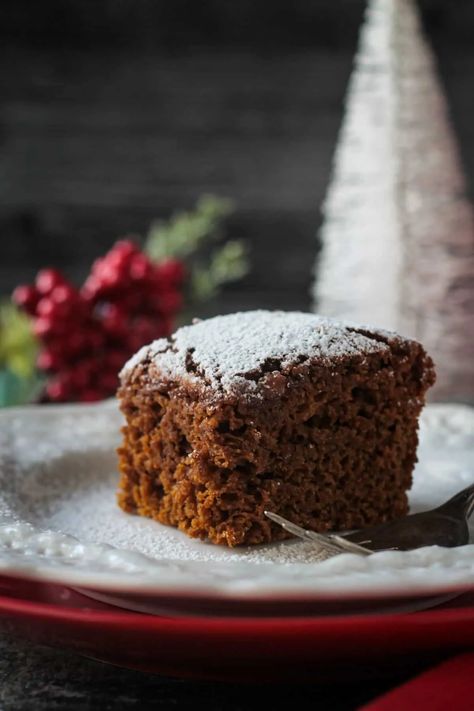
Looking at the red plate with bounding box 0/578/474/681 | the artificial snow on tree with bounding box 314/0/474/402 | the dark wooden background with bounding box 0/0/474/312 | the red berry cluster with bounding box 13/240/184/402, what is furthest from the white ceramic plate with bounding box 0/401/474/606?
the dark wooden background with bounding box 0/0/474/312

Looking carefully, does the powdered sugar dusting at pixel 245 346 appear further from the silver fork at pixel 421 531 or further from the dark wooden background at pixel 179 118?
the dark wooden background at pixel 179 118

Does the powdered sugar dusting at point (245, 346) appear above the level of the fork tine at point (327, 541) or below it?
above

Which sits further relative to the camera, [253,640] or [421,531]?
[421,531]

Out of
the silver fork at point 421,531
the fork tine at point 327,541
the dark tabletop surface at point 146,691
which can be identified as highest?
the fork tine at point 327,541

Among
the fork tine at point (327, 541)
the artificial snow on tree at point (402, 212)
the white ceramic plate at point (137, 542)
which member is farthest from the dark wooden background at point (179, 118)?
the fork tine at point (327, 541)

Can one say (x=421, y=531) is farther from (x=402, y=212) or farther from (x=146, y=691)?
(x=402, y=212)

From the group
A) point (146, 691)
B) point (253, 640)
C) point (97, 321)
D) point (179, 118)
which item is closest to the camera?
point (253, 640)

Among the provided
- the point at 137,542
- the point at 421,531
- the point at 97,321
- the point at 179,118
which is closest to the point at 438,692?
the point at 421,531

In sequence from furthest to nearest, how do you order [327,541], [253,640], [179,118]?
[179,118] < [327,541] < [253,640]
